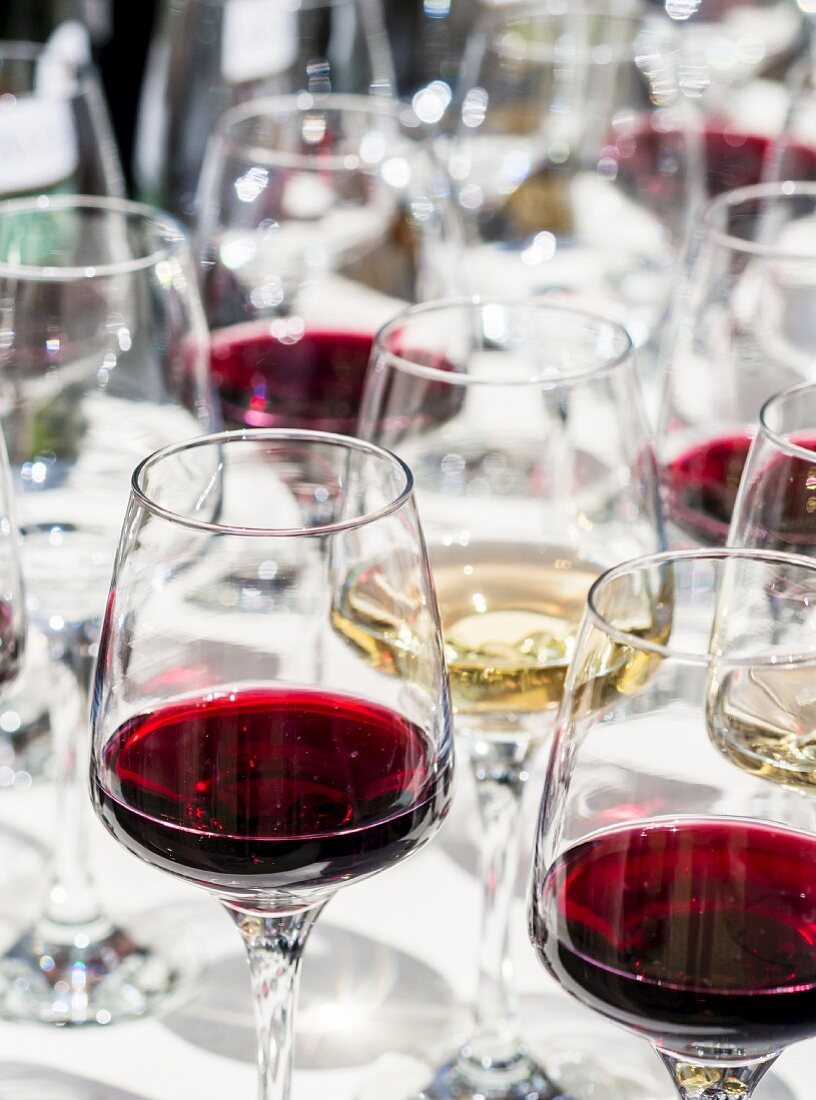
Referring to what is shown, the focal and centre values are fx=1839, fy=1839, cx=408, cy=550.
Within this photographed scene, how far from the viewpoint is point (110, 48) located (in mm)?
1873

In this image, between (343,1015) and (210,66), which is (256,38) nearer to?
(210,66)

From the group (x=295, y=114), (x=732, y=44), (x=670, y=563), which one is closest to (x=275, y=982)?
(x=670, y=563)

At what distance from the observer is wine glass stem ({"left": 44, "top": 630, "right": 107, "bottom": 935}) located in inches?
37.8

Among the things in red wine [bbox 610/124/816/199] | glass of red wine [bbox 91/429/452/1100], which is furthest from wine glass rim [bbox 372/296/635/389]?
red wine [bbox 610/124/816/199]

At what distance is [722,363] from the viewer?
0.97m

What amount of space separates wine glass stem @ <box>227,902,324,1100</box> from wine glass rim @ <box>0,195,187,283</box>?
12.6 inches

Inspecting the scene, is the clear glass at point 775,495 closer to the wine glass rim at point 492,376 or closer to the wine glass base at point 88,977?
the wine glass rim at point 492,376

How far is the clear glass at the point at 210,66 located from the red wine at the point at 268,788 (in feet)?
2.29

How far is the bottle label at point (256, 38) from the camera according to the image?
132 centimetres

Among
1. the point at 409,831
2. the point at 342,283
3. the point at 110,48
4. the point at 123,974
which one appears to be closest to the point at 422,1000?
the point at 123,974

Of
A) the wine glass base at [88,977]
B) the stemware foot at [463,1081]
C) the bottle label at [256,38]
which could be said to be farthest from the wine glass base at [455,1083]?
the bottle label at [256,38]

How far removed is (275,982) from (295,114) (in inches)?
23.6

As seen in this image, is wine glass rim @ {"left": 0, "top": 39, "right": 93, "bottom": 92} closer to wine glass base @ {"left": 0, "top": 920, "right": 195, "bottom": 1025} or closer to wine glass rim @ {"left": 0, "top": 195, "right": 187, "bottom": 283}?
wine glass rim @ {"left": 0, "top": 195, "right": 187, "bottom": 283}

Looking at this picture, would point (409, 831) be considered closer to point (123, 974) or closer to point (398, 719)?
point (398, 719)
